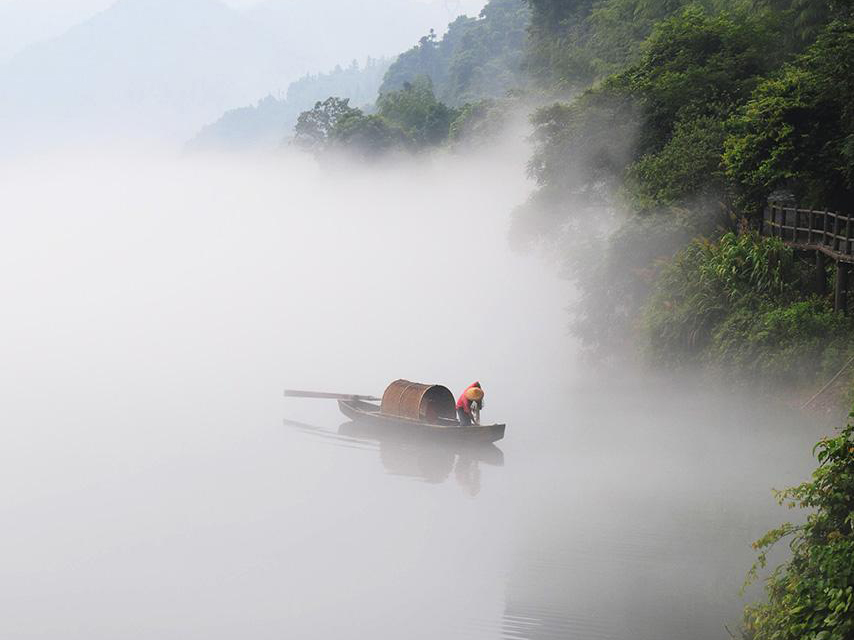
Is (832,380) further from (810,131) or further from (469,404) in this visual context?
(469,404)

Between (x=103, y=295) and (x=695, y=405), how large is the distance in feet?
183

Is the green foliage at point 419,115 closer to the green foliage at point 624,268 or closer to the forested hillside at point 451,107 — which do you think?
the forested hillside at point 451,107

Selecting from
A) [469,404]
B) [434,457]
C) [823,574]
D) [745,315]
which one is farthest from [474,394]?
[823,574]

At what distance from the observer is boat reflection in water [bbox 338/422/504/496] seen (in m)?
32.8

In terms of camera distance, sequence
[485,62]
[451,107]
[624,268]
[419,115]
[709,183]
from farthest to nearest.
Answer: [485,62] < [451,107] < [419,115] < [624,268] < [709,183]

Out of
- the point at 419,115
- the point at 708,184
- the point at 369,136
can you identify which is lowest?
the point at 708,184

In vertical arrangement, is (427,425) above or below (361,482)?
above

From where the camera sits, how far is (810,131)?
1283 inches

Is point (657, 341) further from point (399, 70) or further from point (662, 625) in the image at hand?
point (399, 70)

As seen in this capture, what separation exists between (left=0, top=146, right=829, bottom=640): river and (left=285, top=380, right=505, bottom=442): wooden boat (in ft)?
2.47

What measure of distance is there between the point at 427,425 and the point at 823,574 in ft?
64.2

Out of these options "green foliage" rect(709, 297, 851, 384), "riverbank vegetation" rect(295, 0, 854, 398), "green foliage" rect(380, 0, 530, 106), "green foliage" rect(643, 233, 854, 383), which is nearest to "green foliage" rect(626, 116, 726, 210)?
"riverbank vegetation" rect(295, 0, 854, 398)

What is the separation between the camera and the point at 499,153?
91375 mm

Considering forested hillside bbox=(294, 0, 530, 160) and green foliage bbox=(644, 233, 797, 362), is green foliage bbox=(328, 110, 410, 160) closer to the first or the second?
forested hillside bbox=(294, 0, 530, 160)
